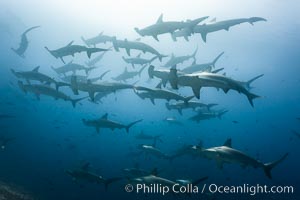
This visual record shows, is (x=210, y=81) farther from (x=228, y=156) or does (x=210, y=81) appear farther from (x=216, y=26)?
(x=216, y=26)

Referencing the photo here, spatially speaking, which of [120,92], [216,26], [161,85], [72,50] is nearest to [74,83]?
[72,50]

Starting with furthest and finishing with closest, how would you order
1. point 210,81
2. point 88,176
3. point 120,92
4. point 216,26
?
point 120,92, point 216,26, point 88,176, point 210,81

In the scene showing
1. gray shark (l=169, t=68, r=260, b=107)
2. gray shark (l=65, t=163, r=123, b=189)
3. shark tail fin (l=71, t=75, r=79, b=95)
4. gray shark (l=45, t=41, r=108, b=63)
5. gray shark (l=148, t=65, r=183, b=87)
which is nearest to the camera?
gray shark (l=169, t=68, r=260, b=107)

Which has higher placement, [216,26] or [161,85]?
[216,26]

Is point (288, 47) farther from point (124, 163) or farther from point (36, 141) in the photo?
point (36, 141)

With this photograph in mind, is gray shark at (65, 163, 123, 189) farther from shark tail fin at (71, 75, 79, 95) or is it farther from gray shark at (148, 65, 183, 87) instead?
gray shark at (148, 65, 183, 87)

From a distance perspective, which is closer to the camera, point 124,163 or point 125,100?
point 124,163

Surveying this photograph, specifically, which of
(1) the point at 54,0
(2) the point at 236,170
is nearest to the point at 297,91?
(2) the point at 236,170

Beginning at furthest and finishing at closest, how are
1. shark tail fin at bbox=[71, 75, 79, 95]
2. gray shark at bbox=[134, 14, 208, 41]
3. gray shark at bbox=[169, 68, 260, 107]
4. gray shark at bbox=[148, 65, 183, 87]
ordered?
gray shark at bbox=[134, 14, 208, 41]
shark tail fin at bbox=[71, 75, 79, 95]
gray shark at bbox=[148, 65, 183, 87]
gray shark at bbox=[169, 68, 260, 107]

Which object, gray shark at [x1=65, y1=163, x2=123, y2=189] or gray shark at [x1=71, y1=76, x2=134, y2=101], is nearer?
gray shark at [x1=65, y1=163, x2=123, y2=189]

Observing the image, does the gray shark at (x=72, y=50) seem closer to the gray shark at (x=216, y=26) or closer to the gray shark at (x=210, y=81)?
the gray shark at (x=216, y=26)

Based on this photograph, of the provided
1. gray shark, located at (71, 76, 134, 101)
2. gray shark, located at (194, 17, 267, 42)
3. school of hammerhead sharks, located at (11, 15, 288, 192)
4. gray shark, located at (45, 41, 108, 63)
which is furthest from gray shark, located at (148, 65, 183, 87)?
gray shark, located at (194, 17, 267, 42)

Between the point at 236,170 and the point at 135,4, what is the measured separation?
21.0m

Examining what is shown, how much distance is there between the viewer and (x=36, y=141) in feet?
96.5
